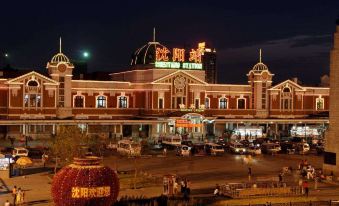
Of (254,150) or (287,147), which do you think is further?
(287,147)

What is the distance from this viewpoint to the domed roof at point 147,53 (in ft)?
274

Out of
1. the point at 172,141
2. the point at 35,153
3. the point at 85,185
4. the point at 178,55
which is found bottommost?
the point at 35,153

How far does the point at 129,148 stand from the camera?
2370 inches

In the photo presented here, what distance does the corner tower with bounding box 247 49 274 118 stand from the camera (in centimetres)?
8894

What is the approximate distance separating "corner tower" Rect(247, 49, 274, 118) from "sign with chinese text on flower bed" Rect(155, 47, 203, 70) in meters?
8.93

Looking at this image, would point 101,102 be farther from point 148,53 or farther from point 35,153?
point 35,153

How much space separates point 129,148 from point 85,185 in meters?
36.5

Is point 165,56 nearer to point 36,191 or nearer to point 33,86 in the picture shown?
point 33,86

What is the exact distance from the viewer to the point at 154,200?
31109 millimetres

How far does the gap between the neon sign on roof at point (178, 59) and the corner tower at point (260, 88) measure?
353 inches

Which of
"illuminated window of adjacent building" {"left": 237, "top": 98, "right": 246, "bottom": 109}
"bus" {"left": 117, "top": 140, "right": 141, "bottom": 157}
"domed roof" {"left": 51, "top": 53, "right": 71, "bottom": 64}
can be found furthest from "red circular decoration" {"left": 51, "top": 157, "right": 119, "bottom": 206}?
"illuminated window of adjacent building" {"left": 237, "top": 98, "right": 246, "bottom": 109}

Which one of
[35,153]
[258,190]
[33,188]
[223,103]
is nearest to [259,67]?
A: [223,103]

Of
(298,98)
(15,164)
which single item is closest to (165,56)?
(298,98)

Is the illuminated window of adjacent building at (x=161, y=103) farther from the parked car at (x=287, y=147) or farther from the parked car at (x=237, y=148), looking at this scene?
the parked car at (x=237, y=148)
